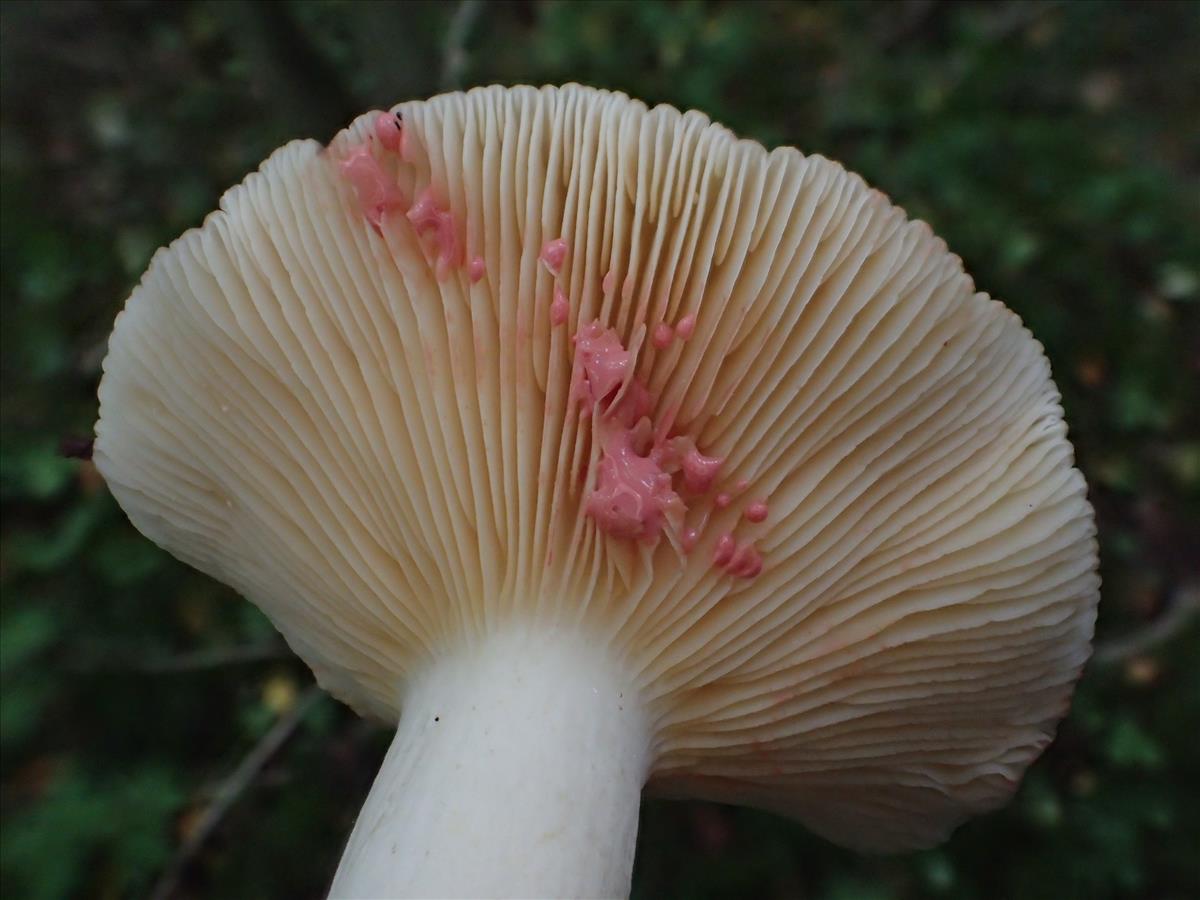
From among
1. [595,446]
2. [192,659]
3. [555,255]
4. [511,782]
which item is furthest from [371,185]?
[192,659]

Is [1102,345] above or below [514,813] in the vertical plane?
above

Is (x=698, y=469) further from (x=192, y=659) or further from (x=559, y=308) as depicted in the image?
(x=192, y=659)

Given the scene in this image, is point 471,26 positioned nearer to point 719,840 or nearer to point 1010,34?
point 1010,34

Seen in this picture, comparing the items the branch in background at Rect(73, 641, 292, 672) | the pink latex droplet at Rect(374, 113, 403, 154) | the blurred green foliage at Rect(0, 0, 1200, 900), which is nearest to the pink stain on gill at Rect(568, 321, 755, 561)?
the pink latex droplet at Rect(374, 113, 403, 154)

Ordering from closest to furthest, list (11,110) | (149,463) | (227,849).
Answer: (149,463) → (227,849) → (11,110)

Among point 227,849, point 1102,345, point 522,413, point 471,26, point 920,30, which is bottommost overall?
point 227,849

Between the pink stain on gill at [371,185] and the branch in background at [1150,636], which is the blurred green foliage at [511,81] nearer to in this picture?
Answer: the branch in background at [1150,636]

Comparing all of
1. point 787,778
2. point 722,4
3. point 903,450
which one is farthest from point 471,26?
point 787,778
